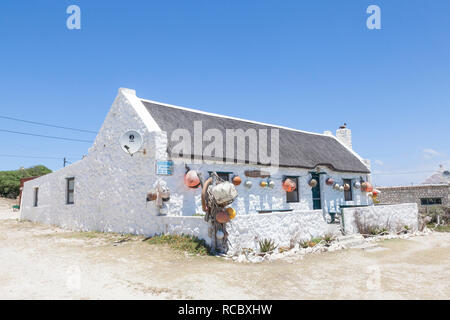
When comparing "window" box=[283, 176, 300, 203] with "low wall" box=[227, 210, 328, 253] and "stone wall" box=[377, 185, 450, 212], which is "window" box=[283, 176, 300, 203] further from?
"stone wall" box=[377, 185, 450, 212]

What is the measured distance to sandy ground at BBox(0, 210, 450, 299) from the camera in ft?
19.8

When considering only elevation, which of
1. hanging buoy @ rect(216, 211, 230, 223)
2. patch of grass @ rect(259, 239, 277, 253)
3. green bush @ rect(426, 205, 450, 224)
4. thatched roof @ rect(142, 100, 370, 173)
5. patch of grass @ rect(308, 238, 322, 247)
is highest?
thatched roof @ rect(142, 100, 370, 173)

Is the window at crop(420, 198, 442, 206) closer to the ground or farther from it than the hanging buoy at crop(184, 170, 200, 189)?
closer to the ground

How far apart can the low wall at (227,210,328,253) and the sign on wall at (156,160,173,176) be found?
321 cm

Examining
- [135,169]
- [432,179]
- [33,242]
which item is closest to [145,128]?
[135,169]

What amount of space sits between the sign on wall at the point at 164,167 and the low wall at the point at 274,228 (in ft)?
10.5

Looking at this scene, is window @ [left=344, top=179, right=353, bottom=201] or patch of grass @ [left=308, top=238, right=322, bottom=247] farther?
window @ [left=344, top=179, right=353, bottom=201]

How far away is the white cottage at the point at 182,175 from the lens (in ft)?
36.7

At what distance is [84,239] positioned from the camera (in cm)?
1191

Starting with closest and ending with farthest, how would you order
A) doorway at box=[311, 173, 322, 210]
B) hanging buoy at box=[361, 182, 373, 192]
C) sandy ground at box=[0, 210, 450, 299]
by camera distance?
sandy ground at box=[0, 210, 450, 299], doorway at box=[311, 173, 322, 210], hanging buoy at box=[361, 182, 373, 192]

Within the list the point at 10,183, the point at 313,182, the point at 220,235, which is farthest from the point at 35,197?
the point at 10,183

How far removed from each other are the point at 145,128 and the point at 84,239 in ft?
15.7

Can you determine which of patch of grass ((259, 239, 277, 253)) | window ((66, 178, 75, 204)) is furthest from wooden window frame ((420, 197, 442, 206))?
window ((66, 178, 75, 204))
